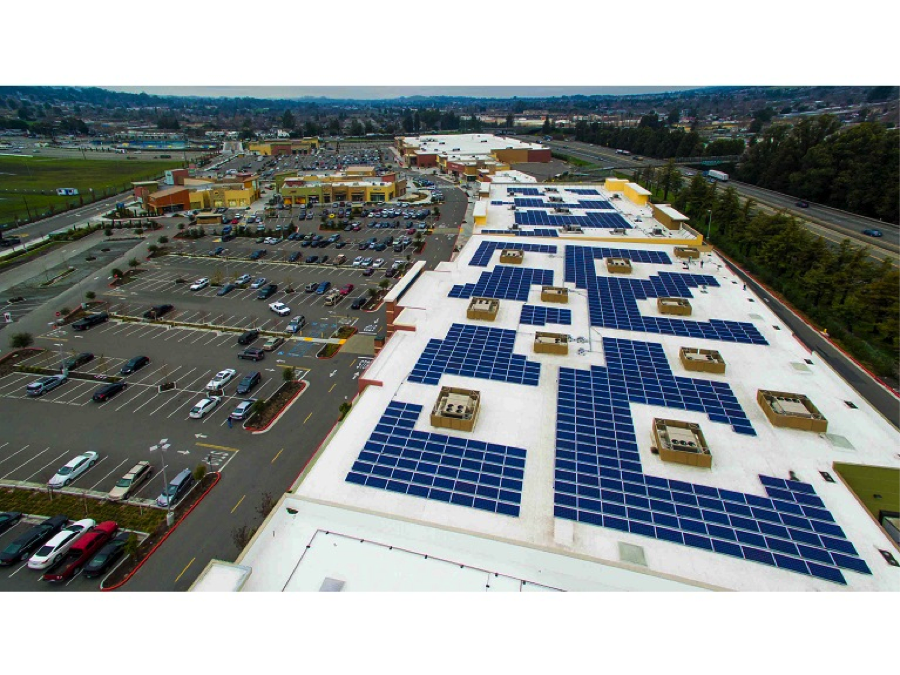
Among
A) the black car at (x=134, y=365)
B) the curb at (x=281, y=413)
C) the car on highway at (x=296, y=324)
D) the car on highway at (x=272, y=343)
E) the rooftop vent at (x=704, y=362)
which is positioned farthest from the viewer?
the car on highway at (x=296, y=324)

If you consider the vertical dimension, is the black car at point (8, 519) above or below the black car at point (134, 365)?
below

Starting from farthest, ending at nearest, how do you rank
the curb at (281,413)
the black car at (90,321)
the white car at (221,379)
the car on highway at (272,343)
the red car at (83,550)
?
the black car at (90,321) → the car on highway at (272,343) → the white car at (221,379) → the curb at (281,413) → the red car at (83,550)

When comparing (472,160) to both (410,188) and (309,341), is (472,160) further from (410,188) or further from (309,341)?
(309,341)

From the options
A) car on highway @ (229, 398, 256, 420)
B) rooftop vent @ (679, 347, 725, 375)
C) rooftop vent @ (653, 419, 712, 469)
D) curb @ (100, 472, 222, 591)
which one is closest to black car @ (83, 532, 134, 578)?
curb @ (100, 472, 222, 591)

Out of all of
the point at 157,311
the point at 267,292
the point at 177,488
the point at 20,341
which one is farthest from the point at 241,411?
the point at 20,341

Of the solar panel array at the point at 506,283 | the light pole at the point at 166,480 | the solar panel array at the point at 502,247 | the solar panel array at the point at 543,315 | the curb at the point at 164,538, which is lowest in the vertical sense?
the curb at the point at 164,538

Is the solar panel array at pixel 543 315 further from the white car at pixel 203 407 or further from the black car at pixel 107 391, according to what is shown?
the black car at pixel 107 391

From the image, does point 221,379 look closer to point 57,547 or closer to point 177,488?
point 177,488

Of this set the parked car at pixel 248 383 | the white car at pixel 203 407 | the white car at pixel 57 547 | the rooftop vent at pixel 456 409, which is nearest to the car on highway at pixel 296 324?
the parked car at pixel 248 383
